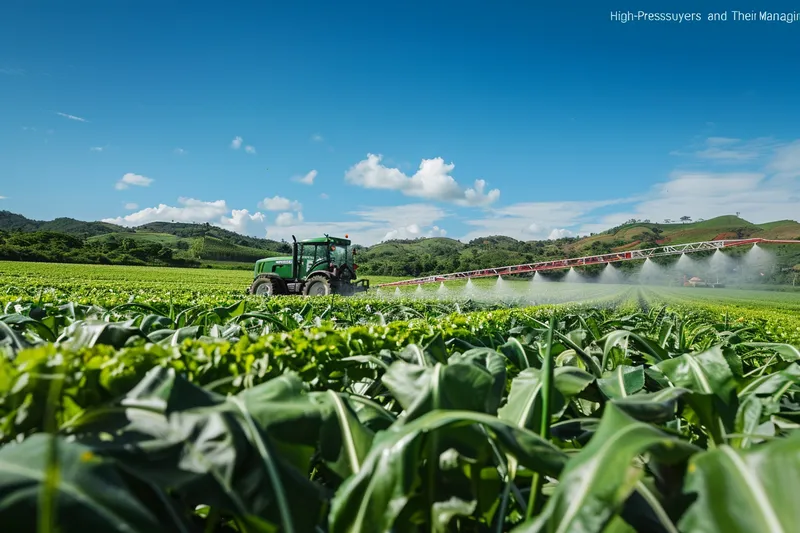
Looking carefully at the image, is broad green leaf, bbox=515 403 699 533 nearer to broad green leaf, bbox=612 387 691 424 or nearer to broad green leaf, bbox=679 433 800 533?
broad green leaf, bbox=679 433 800 533

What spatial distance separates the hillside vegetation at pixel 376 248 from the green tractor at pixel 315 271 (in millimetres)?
15036

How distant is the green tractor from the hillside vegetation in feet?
49.3

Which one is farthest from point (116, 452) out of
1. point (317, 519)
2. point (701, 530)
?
point (701, 530)

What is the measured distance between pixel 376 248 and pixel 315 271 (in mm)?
126077

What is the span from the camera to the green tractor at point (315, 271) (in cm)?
1986

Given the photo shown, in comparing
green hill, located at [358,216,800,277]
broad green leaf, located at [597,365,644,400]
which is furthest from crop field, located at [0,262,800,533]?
green hill, located at [358,216,800,277]

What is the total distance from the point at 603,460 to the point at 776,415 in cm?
127

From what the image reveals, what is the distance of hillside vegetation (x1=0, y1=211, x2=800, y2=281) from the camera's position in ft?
241

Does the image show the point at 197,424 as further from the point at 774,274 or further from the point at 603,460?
the point at 774,274

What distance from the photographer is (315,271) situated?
20.4 metres

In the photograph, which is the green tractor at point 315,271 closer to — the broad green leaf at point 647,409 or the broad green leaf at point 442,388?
the broad green leaf at point 442,388

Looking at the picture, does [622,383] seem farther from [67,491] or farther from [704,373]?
[67,491]

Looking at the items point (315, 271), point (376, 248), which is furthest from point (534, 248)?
point (315, 271)

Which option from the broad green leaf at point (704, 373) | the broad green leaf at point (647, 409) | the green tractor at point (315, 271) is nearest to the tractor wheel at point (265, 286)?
the green tractor at point (315, 271)
